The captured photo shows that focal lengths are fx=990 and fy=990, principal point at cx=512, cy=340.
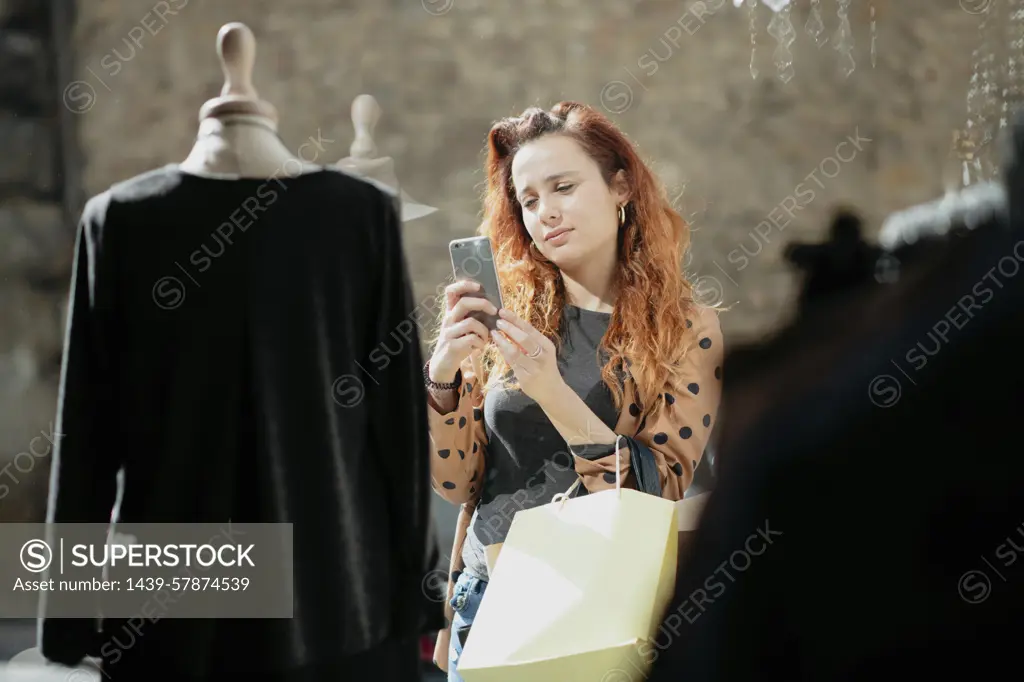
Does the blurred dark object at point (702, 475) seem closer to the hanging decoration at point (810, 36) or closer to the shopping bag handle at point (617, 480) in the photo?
the shopping bag handle at point (617, 480)

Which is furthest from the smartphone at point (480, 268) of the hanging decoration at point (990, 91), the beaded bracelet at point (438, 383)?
the hanging decoration at point (990, 91)

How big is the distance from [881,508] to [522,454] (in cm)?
117

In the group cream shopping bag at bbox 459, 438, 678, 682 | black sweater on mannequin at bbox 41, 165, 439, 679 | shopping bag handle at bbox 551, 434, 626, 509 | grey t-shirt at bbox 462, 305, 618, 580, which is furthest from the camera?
grey t-shirt at bbox 462, 305, 618, 580

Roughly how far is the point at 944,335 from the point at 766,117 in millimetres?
1409

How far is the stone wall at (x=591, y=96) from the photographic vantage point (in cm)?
193

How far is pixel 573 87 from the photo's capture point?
1938 mm

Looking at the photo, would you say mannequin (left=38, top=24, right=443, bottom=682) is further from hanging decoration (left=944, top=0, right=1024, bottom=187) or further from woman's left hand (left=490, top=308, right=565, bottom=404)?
hanging decoration (left=944, top=0, right=1024, bottom=187)

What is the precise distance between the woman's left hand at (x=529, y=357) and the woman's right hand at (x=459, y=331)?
0.04m

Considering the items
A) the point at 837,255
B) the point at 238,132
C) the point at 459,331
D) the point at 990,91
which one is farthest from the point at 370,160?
the point at 990,91

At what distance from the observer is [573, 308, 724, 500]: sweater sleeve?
168 cm

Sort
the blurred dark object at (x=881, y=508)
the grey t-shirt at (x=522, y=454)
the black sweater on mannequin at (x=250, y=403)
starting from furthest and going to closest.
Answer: the grey t-shirt at (x=522, y=454), the black sweater on mannequin at (x=250, y=403), the blurred dark object at (x=881, y=508)

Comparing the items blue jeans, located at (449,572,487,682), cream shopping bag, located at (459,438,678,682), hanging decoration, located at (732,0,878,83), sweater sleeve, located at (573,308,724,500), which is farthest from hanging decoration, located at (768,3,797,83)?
blue jeans, located at (449,572,487,682)

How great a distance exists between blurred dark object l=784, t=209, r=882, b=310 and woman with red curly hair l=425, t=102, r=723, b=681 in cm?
21

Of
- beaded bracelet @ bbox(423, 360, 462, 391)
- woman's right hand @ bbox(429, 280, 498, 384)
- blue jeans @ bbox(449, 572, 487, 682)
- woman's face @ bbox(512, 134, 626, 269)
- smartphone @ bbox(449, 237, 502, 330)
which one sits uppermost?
woman's face @ bbox(512, 134, 626, 269)
